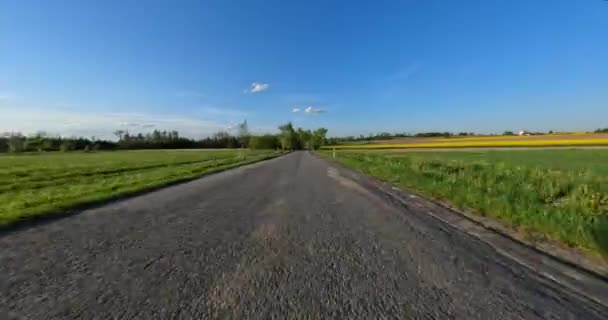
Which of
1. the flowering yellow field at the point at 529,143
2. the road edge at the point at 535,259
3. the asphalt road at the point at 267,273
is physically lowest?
the flowering yellow field at the point at 529,143

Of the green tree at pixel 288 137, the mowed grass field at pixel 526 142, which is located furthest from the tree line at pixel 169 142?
the mowed grass field at pixel 526 142

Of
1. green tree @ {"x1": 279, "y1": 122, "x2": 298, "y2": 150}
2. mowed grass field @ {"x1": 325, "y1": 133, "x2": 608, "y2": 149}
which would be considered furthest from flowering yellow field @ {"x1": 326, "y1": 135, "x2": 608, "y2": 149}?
green tree @ {"x1": 279, "y1": 122, "x2": 298, "y2": 150}

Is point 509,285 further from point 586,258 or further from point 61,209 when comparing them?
point 61,209

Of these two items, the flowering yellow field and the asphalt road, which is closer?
the asphalt road

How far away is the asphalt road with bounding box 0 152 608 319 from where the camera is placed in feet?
8.96

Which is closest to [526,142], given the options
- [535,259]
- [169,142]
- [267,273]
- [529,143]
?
[529,143]

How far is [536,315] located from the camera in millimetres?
2662

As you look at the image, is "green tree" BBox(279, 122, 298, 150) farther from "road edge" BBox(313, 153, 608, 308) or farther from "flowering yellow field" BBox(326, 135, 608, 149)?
"road edge" BBox(313, 153, 608, 308)

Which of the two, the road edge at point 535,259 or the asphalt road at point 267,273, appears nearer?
the asphalt road at point 267,273

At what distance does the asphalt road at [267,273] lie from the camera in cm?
273

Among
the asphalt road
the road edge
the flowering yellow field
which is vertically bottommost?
the flowering yellow field

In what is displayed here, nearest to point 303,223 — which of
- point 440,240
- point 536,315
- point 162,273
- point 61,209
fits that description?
point 440,240

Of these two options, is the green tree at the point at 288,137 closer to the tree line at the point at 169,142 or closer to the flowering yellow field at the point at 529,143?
the tree line at the point at 169,142

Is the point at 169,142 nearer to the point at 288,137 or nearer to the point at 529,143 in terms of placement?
the point at 288,137
